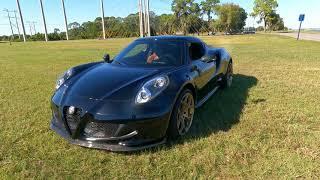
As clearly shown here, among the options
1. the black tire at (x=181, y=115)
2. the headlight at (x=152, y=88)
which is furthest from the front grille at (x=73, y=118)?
the black tire at (x=181, y=115)

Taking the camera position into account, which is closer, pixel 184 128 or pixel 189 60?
pixel 184 128

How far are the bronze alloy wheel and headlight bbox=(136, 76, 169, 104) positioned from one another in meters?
0.40

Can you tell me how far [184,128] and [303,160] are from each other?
59.9 inches

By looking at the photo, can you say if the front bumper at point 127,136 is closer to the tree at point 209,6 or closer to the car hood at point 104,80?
the car hood at point 104,80

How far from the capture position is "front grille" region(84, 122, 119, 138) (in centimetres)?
339

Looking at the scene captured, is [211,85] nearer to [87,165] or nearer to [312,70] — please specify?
[87,165]

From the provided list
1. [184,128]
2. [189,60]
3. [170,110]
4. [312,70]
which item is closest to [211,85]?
[189,60]

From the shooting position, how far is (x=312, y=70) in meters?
9.80

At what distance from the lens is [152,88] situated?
3.68 m

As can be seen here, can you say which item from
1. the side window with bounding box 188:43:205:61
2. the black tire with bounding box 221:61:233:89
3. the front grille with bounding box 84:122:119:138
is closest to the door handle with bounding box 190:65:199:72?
the side window with bounding box 188:43:205:61

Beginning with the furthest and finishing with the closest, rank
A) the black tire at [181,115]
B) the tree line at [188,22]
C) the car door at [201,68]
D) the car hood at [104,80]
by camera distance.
Answer: the tree line at [188,22] → the car door at [201,68] → the black tire at [181,115] → the car hood at [104,80]

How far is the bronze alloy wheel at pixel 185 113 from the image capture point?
4000 millimetres

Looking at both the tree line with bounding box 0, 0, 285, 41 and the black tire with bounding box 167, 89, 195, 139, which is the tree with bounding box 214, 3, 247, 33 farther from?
the black tire with bounding box 167, 89, 195, 139

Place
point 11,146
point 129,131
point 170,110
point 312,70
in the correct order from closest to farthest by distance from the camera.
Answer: point 129,131 → point 170,110 → point 11,146 → point 312,70
